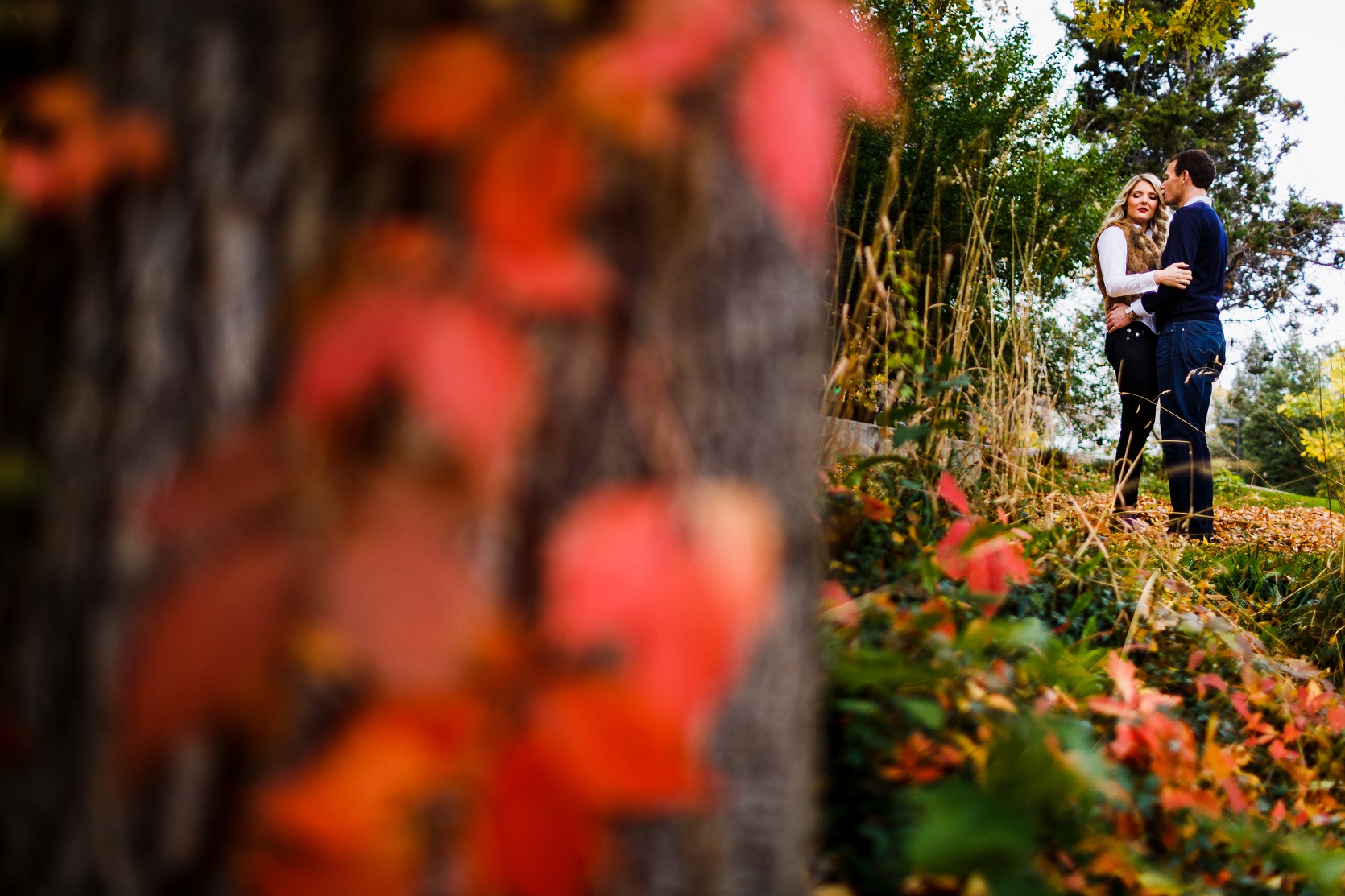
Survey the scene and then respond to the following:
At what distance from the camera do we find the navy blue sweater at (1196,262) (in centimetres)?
367

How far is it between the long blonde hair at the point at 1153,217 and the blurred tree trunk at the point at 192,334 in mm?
3886

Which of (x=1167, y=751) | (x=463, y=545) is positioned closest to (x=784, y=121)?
(x=463, y=545)

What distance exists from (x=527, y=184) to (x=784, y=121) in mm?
150

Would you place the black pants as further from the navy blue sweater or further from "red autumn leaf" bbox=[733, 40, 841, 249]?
"red autumn leaf" bbox=[733, 40, 841, 249]

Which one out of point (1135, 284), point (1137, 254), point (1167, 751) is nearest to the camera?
point (1167, 751)

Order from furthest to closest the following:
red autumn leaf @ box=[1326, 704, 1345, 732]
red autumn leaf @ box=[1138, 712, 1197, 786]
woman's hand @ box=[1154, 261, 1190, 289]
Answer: woman's hand @ box=[1154, 261, 1190, 289], red autumn leaf @ box=[1326, 704, 1345, 732], red autumn leaf @ box=[1138, 712, 1197, 786]

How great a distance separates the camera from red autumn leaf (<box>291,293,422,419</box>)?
42 centimetres

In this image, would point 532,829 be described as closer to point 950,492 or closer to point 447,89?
point 447,89

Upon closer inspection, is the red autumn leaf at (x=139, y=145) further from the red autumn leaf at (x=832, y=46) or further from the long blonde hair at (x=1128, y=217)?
the long blonde hair at (x=1128, y=217)

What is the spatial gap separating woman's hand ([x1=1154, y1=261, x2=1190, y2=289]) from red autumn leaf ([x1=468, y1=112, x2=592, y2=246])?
3.85 meters

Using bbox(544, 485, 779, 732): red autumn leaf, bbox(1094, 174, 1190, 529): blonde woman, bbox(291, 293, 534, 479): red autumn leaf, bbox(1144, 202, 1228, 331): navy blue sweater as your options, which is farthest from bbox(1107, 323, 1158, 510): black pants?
bbox(291, 293, 534, 479): red autumn leaf

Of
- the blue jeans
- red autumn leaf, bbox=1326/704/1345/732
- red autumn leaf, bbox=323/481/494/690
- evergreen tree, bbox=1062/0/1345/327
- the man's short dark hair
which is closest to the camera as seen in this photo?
red autumn leaf, bbox=323/481/494/690

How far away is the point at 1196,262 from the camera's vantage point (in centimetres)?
372

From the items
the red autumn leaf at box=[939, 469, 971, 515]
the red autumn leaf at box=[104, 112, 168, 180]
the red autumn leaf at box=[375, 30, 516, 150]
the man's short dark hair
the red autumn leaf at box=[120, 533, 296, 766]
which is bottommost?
the red autumn leaf at box=[939, 469, 971, 515]
